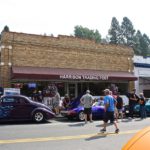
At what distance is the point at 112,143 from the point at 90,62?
1682 cm

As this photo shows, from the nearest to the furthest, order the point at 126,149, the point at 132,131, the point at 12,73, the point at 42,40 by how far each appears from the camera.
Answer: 1. the point at 126,149
2. the point at 132,131
3. the point at 12,73
4. the point at 42,40

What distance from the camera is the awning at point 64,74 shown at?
2200cm

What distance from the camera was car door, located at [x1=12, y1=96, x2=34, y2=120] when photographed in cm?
1655

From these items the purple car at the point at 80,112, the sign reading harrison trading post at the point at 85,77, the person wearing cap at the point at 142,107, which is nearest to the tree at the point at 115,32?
the sign reading harrison trading post at the point at 85,77

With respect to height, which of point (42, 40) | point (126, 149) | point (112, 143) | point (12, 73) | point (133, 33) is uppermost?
point (133, 33)

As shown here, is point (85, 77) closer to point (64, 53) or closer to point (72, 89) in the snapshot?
point (72, 89)

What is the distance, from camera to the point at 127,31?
8962 centimetres

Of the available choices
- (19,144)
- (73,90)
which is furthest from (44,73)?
(19,144)

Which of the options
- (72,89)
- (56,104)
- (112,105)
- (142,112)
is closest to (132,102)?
(142,112)

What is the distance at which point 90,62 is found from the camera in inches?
1055

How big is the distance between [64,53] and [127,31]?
66511 mm

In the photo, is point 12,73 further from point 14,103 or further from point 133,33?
point 133,33

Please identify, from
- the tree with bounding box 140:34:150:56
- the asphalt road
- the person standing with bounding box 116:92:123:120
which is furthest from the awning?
the tree with bounding box 140:34:150:56

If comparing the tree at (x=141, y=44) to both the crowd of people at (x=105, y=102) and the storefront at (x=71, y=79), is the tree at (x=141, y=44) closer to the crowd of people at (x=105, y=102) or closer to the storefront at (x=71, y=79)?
the storefront at (x=71, y=79)
